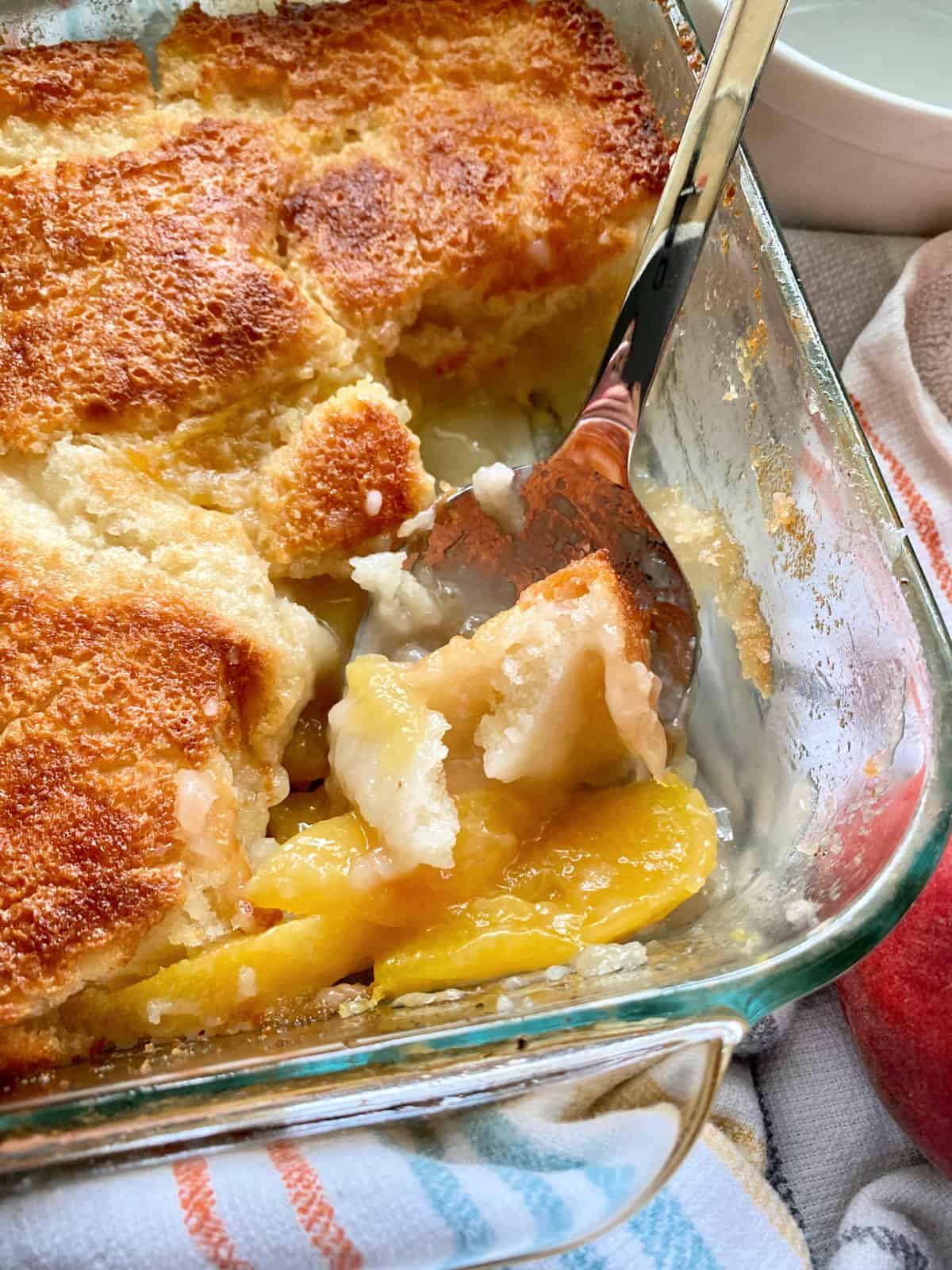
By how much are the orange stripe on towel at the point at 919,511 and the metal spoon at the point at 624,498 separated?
484 mm

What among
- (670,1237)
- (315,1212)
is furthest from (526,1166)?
(670,1237)

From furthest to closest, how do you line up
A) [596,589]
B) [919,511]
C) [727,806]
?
1. [919,511]
2. [727,806]
3. [596,589]

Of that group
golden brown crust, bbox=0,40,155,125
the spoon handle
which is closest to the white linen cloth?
the spoon handle

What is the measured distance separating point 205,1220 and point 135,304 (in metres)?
0.87

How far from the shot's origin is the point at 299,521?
4.27 feet

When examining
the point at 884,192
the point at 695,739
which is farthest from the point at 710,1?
the point at 695,739

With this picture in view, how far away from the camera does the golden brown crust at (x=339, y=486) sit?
1302mm

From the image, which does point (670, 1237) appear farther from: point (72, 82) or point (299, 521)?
point (72, 82)

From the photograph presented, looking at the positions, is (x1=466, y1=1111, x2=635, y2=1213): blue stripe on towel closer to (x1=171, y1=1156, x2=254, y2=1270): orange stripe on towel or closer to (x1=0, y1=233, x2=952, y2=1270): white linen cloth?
(x1=0, y1=233, x2=952, y2=1270): white linen cloth

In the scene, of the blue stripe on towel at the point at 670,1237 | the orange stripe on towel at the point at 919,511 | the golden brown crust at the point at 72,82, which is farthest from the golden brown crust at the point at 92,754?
the orange stripe on towel at the point at 919,511

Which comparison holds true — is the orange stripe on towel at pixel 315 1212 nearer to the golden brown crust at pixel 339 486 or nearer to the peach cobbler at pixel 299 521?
the peach cobbler at pixel 299 521

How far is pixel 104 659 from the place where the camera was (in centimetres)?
118

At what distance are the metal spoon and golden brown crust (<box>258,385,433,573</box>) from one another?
0.06 m

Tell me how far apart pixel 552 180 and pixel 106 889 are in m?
0.89
